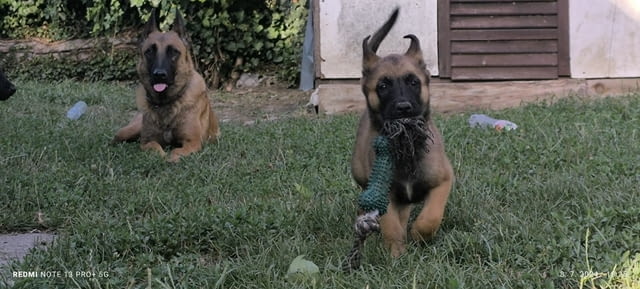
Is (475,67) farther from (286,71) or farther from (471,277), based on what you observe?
(471,277)

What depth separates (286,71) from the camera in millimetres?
12219

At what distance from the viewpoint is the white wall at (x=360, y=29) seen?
368 inches

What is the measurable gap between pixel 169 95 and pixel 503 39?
4593 millimetres

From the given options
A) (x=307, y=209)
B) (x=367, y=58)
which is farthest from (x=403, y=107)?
(x=307, y=209)

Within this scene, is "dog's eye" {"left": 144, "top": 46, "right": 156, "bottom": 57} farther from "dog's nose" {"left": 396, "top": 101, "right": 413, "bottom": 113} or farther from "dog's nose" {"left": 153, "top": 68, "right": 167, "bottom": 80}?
"dog's nose" {"left": 396, "top": 101, "right": 413, "bottom": 113}

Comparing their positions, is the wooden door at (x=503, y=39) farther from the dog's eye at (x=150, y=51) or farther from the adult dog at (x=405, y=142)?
the adult dog at (x=405, y=142)

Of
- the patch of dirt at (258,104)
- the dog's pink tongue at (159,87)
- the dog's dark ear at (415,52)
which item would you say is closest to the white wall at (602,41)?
the patch of dirt at (258,104)

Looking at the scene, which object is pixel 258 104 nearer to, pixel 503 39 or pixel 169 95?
pixel 503 39

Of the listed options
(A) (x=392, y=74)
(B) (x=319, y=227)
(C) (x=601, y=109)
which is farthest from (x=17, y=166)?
(C) (x=601, y=109)

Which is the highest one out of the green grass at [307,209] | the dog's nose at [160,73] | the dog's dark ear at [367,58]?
the dog's dark ear at [367,58]

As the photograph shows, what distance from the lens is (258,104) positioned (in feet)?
35.5

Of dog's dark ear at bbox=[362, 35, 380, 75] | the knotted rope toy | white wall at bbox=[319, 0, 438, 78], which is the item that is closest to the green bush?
white wall at bbox=[319, 0, 438, 78]

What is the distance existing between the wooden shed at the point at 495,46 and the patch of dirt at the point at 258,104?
2.76 feet

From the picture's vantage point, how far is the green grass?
3.12 meters
